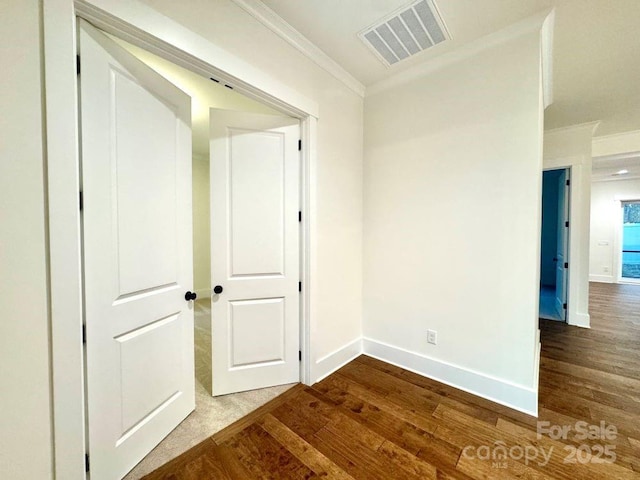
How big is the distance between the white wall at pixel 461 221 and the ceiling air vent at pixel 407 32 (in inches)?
12.0

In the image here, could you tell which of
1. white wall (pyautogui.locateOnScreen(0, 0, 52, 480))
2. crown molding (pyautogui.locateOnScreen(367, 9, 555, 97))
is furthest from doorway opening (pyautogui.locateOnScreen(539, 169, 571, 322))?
white wall (pyautogui.locateOnScreen(0, 0, 52, 480))

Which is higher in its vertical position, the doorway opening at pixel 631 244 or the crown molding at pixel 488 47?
the crown molding at pixel 488 47

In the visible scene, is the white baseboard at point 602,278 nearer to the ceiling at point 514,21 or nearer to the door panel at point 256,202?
the ceiling at point 514,21

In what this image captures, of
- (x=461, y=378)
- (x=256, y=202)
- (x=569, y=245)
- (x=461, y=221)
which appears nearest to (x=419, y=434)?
(x=461, y=378)

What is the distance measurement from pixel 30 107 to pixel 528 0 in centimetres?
275

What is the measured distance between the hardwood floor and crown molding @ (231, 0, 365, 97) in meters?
2.79

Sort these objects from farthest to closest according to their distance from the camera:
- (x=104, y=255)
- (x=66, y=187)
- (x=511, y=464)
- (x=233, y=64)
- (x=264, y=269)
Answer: (x=264, y=269)
(x=233, y=64)
(x=511, y=464)
(x=104, y=255)
(x=66, y=187)

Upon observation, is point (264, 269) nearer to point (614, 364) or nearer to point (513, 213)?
point (513, 213)

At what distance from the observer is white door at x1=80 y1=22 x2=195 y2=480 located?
121 centimetres

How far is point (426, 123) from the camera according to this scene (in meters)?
2.28

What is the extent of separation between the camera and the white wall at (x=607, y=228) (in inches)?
247

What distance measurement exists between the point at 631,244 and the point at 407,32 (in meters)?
9.24

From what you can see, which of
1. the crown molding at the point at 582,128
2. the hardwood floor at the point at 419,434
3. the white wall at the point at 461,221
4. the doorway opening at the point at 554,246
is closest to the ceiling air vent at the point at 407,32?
the white wall at the point at 461,221

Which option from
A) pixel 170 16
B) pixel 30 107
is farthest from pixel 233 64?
pixel 30 107
